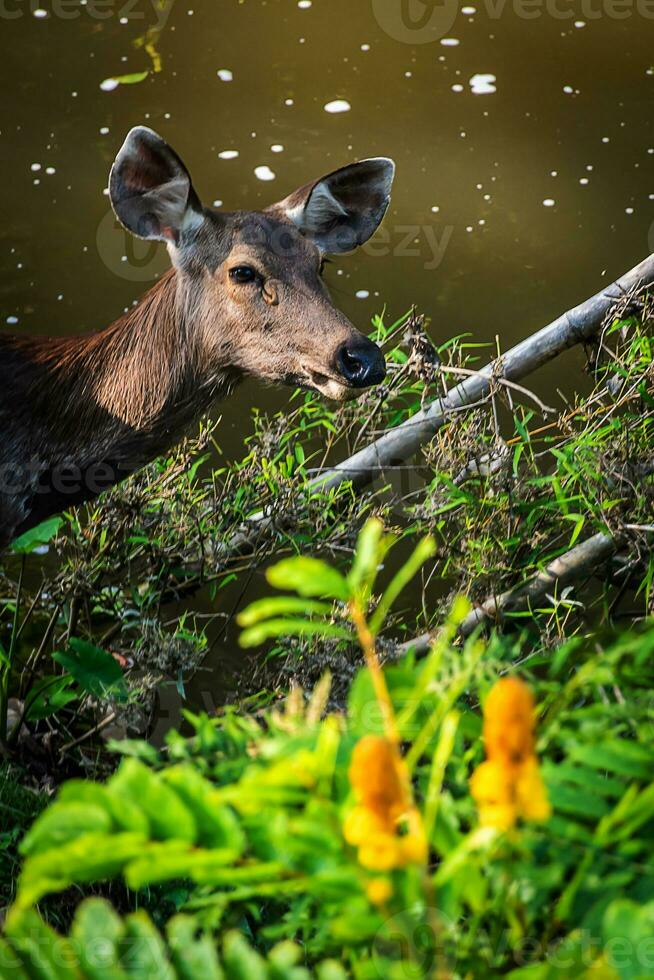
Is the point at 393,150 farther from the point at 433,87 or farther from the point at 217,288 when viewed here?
the point at 217,288

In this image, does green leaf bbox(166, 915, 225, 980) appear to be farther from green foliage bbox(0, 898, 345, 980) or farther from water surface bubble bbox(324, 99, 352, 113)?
water surface bubble bbox(324, 99, 352, 113)

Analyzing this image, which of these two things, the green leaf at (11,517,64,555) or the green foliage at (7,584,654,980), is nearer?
the green foliage at (7,584,654,980)

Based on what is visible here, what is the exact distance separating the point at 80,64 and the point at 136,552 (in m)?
4.32

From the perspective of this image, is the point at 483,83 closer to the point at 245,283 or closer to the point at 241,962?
the point at 245,283

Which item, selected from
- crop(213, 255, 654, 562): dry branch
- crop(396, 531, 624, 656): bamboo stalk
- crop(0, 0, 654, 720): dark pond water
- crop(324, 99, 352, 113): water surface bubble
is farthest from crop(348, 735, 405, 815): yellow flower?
crop(324, 99, 352, 113): water surface bubble

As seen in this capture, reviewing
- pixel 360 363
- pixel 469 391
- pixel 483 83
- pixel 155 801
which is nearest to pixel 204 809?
pixel 155 801

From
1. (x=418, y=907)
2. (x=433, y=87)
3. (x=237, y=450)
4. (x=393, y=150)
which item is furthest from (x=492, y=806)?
(x=433, y=87)

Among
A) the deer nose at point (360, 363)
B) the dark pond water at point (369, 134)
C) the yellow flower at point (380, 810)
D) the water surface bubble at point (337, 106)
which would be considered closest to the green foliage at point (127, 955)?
the yellow flower at point (380, 810)

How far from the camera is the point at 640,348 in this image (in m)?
3.03

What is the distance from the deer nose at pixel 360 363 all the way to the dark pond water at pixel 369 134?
6.49 ft

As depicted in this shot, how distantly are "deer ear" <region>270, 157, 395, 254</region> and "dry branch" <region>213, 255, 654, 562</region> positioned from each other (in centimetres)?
51

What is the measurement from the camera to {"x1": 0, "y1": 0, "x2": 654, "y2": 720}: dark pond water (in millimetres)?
5195

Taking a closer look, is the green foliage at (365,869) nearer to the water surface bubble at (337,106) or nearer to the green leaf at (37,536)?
the green leaf at (37,536)

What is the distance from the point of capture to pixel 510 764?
2.92 feet
